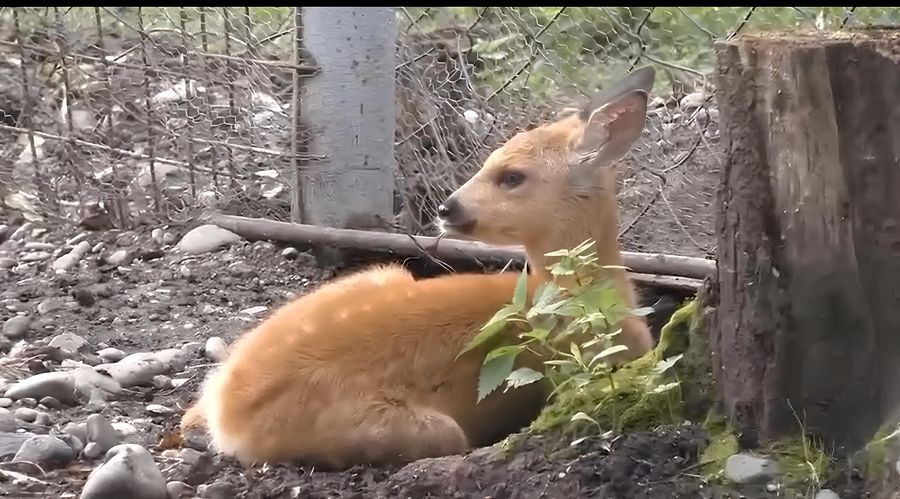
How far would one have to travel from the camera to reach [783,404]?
2.63m

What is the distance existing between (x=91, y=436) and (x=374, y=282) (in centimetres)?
99

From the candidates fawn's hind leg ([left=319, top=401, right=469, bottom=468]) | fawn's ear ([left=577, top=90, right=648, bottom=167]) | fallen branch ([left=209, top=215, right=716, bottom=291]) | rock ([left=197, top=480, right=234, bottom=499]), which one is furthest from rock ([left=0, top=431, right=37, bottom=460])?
fawn's ear ([left=577, top=90, right=648, bottom=167])

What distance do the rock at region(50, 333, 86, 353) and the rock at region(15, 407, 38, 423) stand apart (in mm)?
759

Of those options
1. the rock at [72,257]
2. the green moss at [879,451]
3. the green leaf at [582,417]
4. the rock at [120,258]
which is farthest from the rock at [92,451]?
the rock at [72,257]

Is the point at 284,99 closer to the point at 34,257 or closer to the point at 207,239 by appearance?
the point at 207,239

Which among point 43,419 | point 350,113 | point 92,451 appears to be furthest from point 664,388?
point 350,113

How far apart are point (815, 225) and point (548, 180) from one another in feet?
5.09

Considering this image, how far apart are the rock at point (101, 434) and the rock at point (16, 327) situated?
140cm

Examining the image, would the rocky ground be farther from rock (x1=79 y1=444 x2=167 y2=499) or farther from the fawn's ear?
the fawn's ear

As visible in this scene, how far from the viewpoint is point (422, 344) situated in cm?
349

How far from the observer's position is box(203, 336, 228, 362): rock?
4.58m

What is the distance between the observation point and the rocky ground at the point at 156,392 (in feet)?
8.93

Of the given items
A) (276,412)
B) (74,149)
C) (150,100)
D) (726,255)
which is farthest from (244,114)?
(726,255)

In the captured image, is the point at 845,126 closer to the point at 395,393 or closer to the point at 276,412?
the point at 395,393
